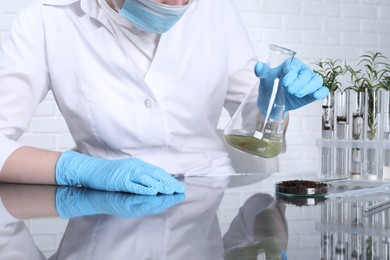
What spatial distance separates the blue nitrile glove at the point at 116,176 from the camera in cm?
126

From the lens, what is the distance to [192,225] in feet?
2.89

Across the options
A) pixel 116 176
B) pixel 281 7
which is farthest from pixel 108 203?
pixel 281 7

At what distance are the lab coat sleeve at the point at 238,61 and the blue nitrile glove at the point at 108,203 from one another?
2.57 feet

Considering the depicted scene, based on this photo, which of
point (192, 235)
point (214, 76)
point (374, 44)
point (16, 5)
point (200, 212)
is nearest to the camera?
point (192, 235)

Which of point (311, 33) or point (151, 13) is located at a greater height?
point (151, 13)

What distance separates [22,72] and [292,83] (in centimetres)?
76

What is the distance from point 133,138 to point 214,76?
34 centimetres

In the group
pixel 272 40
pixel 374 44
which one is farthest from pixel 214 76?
pixel 374 44

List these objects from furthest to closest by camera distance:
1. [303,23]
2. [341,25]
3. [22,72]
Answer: [341,25] < [303,23] < [22,72]

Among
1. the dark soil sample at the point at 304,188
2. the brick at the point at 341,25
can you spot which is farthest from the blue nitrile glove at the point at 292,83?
the brick at the point at 341,25

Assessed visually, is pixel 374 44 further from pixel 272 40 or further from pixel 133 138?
pixel 133 138

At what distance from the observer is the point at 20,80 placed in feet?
5.61

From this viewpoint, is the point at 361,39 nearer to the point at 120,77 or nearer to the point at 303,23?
the point at 303,23

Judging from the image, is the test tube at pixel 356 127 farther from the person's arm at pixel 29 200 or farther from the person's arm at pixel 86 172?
the person's arm at pixel 29 200
